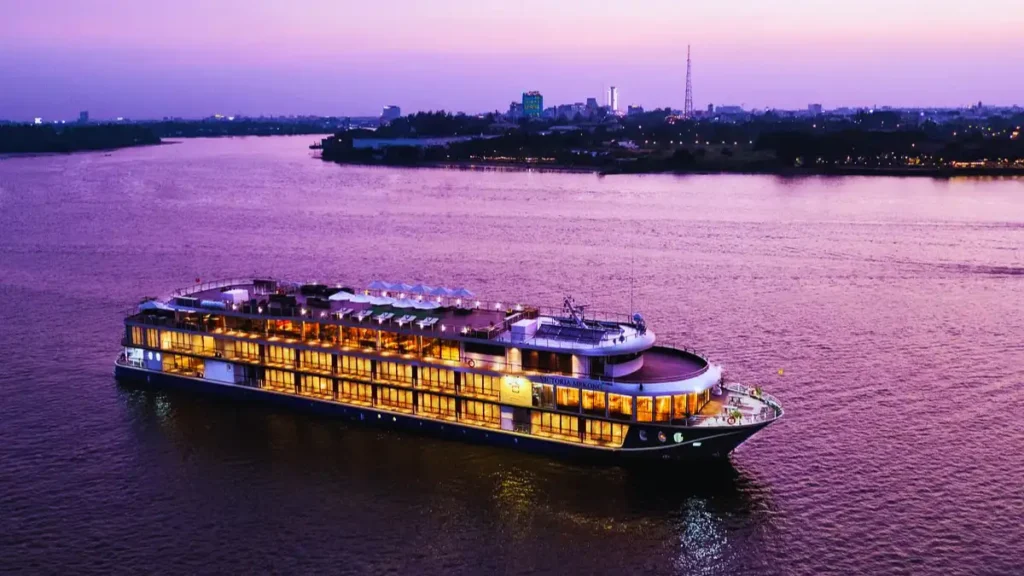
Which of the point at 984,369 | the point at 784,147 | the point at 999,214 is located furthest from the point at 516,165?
the point at 984,369

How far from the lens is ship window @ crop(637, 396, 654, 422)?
1114 inches

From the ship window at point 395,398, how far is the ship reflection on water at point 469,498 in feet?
3.20

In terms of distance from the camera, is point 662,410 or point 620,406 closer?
point 662,410

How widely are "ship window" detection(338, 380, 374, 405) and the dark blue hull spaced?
34cm

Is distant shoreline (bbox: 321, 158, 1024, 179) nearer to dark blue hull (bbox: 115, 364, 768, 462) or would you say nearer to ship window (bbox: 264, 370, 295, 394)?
ship window (bbox: 264, 370, 295, 394)

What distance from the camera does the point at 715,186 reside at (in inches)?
4788

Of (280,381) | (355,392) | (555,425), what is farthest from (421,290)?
(555,425)

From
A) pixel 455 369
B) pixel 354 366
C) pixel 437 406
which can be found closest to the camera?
pixel 455 369

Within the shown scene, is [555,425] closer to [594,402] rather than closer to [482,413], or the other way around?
[594,402]

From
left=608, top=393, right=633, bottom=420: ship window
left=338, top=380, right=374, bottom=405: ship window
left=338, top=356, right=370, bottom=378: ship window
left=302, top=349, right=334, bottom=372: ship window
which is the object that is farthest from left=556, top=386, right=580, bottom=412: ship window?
left=302, top=349, right=334, bottom=372: ship window

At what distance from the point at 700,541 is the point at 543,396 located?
7131 mm

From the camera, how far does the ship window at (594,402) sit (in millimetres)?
28875

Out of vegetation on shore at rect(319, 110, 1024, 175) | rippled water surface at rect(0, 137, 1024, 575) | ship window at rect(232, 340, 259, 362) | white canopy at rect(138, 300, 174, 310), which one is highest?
vegetation on shore at rect(319, 110, 1024, 175)

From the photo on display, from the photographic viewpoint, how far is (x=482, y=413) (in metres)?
31.0
